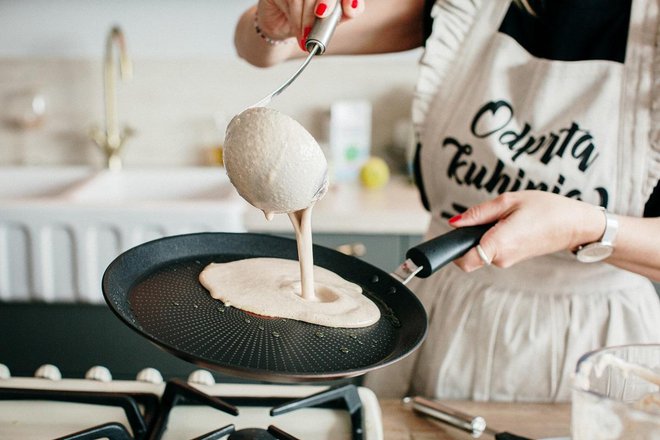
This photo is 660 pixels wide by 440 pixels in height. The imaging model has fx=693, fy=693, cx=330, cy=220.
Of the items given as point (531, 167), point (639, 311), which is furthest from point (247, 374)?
point (639, 311)

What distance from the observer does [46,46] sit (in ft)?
7.07

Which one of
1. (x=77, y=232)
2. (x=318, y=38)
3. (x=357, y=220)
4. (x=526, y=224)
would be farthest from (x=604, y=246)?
(x=77, y=232)

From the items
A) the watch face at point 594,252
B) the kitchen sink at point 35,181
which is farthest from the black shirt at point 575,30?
the kitchen sink at point 35,181

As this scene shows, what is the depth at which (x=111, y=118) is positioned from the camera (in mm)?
2111

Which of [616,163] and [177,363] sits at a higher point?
[616,163]

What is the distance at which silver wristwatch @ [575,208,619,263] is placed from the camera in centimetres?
87

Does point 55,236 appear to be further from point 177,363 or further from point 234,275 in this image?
point 234,275

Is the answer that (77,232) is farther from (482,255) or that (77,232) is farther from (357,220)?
(482,255)

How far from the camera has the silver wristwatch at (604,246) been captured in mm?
865

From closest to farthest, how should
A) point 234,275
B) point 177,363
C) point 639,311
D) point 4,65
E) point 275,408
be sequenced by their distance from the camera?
point 275,408
point 234,275
point 639,311
point 177,363
point 4,65

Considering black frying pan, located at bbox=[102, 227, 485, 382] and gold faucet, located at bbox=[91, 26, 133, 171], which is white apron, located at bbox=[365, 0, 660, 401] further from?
gold faucet, located at bbox=[91, 26, 133, 171]

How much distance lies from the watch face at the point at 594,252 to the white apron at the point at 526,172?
0.40 feet

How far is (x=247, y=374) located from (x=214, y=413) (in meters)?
0.22

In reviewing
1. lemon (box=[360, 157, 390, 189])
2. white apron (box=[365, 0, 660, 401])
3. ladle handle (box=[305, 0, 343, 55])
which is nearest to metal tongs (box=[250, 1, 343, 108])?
ladle handle (box=[305, 0, 343, 55])
